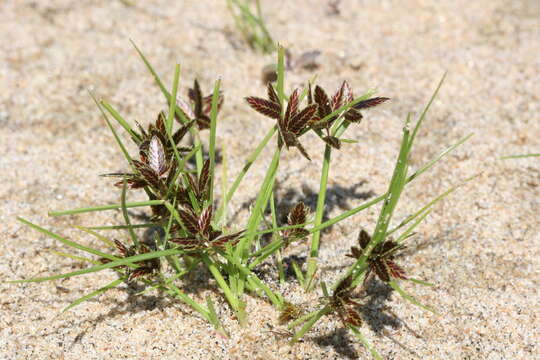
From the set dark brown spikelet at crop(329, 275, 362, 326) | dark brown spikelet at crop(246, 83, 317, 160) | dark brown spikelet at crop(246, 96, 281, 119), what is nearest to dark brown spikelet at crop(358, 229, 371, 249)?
dark brown spikelet at crop(329, 275, 362, 326)

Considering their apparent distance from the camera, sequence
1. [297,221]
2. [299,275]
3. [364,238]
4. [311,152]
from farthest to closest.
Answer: [311,152]
[299,275]
[297,221]
[364,238]

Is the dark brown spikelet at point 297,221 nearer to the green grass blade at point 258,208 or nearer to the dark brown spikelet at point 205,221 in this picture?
the green grass blade at point 258,208

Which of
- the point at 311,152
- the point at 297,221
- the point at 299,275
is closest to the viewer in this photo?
the point at 297,221

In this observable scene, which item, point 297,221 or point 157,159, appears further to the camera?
point 297,221

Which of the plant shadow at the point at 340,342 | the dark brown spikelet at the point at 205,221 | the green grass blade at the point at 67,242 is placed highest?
the dark brown spikelet at the point at 205,221

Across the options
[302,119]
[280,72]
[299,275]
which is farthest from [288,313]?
[280,72]

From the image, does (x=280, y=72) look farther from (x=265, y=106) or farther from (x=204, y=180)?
(x=204, y=180)

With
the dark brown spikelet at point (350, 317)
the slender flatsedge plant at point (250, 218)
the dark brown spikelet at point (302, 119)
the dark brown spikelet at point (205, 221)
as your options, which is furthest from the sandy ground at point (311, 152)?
the dark brown spikelet at point (302, 119)

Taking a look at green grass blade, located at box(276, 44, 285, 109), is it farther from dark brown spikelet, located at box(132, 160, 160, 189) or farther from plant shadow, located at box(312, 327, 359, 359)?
plant shadow, located at box(312, 327, 359, 359)

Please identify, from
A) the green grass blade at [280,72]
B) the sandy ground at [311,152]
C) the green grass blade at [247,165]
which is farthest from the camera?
the sandy ground at [311,152]
